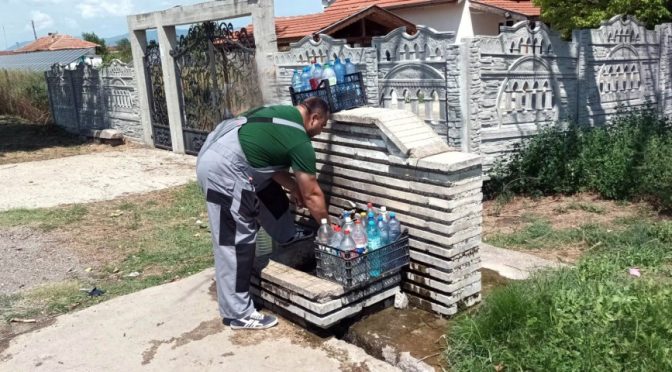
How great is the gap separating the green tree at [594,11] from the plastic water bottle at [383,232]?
340 inches

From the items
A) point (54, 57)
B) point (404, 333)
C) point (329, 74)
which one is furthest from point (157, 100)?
point (54, 57)

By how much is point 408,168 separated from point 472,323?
1012 mm

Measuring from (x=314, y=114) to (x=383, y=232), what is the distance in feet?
2.93

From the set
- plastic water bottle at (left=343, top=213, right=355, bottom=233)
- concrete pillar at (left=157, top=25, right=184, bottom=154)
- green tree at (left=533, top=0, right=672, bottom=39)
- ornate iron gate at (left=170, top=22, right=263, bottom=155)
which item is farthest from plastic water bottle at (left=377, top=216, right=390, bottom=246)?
concrete pillar at (left=157, top=25, right=184, bottom=154)

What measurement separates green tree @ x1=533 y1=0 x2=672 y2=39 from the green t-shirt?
346 inches

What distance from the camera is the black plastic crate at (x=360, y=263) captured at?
142 inches

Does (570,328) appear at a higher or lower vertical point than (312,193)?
lower

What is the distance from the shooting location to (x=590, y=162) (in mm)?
6980

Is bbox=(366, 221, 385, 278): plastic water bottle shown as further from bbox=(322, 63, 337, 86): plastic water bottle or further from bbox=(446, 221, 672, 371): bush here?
bbox=(322, 63, 337, 86): plastic water bottle

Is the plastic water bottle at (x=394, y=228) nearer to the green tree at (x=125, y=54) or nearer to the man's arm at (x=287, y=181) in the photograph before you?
the man's arm at (x=287, y=181)

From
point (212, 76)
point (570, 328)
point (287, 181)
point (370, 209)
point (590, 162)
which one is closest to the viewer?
point (570, 328)

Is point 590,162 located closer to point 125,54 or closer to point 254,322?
point 254,322

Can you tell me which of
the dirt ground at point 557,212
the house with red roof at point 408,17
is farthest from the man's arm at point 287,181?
the house with red roof at point 408,17

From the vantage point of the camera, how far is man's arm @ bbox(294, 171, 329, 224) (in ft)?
12.3
